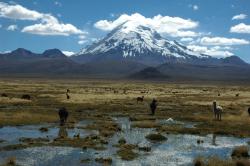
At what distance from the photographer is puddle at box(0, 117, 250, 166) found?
80.4 feet

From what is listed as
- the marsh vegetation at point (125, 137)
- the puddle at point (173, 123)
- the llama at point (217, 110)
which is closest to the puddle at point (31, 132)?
the marsh vegetation at point (125, 137)

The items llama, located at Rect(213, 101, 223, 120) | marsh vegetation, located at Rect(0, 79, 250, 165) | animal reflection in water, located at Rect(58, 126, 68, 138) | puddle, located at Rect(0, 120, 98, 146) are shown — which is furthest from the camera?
llama, located at Rect(213, 101, 223, 120)

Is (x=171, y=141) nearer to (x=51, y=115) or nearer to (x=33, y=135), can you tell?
(x=33, y=135)

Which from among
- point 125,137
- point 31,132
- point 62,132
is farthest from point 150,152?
point 31,132

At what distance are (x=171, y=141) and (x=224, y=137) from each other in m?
4.83

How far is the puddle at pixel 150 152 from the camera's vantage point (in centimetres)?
2452

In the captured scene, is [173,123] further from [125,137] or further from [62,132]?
[62,132]

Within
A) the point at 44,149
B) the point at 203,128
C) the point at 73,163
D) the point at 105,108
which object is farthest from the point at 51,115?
the point at 73,163

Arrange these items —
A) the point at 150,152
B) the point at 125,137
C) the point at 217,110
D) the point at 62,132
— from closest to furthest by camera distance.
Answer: the point at 150,152
the point at 125,137
the point at 62,132
the point at 217,110

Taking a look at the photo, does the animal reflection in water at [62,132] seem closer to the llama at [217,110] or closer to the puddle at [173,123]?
the puddle at [173,123]

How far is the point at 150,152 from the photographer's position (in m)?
27.5

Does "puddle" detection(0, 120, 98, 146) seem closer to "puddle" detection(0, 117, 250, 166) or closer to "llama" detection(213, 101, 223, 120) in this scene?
"puddle" detection(0, 117, 250, 166)

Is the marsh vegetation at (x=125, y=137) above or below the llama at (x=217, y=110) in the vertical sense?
below

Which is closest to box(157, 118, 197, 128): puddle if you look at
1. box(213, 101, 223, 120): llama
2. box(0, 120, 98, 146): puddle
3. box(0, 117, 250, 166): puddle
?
box(213, 101, 223, 120): llama
